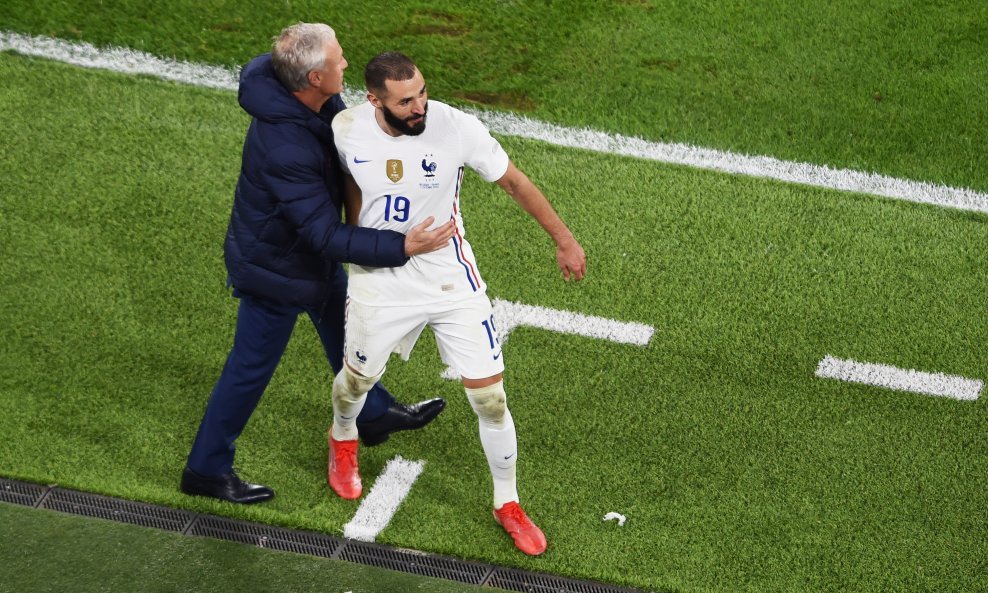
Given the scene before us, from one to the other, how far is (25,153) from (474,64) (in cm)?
286

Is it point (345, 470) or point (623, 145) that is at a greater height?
point (623, 145)

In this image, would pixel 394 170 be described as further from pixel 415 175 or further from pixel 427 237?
pixel 427 237

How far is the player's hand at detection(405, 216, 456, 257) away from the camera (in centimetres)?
462

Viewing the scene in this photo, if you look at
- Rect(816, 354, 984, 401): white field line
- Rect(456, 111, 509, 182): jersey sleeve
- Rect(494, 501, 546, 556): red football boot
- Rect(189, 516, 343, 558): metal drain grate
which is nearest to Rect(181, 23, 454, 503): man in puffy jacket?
Rect(189, 516, 343, 558): metal drain grate

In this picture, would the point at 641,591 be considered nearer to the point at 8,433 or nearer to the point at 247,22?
the point at 8,433

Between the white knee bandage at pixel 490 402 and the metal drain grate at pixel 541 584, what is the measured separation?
725 mm

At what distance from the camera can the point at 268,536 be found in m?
5.47

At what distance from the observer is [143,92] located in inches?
308

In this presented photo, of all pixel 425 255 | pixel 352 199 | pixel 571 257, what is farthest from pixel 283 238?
pixel 571 257

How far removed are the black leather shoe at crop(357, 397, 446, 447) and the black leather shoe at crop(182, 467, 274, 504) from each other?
1.86 feet

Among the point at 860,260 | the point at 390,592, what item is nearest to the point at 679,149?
the point at 860,260

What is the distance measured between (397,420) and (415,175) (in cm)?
158

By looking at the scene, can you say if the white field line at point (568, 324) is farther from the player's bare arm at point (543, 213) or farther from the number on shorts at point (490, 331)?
the player's bare arm at point (543, 213)

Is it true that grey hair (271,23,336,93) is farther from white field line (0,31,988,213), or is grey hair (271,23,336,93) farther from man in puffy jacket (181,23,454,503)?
white field line (0,31,988,213)
